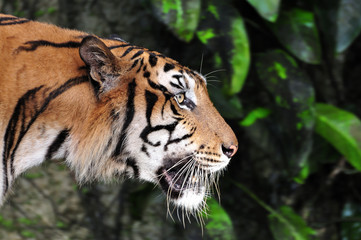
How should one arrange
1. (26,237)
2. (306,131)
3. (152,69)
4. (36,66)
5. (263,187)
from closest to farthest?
(36,66) < (152,69) < (306,131) < (26,237) < (263,187)

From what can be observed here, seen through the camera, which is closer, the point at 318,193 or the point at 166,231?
the point at 166,231

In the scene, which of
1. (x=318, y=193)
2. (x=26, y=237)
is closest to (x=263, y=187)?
(x=318, y=193)

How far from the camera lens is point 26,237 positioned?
3.24 meters

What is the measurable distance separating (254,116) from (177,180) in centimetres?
122

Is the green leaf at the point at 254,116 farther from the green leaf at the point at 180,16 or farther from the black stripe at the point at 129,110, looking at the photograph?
the black stripe at the point at 129,110

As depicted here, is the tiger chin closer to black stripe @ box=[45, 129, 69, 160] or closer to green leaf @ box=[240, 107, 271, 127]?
black stripe @ box=[45, 129, 69, 160]

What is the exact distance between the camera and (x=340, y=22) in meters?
2.82

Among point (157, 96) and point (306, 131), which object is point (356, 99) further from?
point (157, 96)

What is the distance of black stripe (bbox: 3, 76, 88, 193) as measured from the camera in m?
1.59

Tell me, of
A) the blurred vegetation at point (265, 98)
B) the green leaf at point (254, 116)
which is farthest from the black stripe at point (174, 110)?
the green leaf at point (254, 116)

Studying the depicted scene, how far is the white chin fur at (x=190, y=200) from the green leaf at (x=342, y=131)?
132cm

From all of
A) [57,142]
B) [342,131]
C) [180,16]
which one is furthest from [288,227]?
[57,142]

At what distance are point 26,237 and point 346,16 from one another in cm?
243

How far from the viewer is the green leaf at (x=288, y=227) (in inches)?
112
